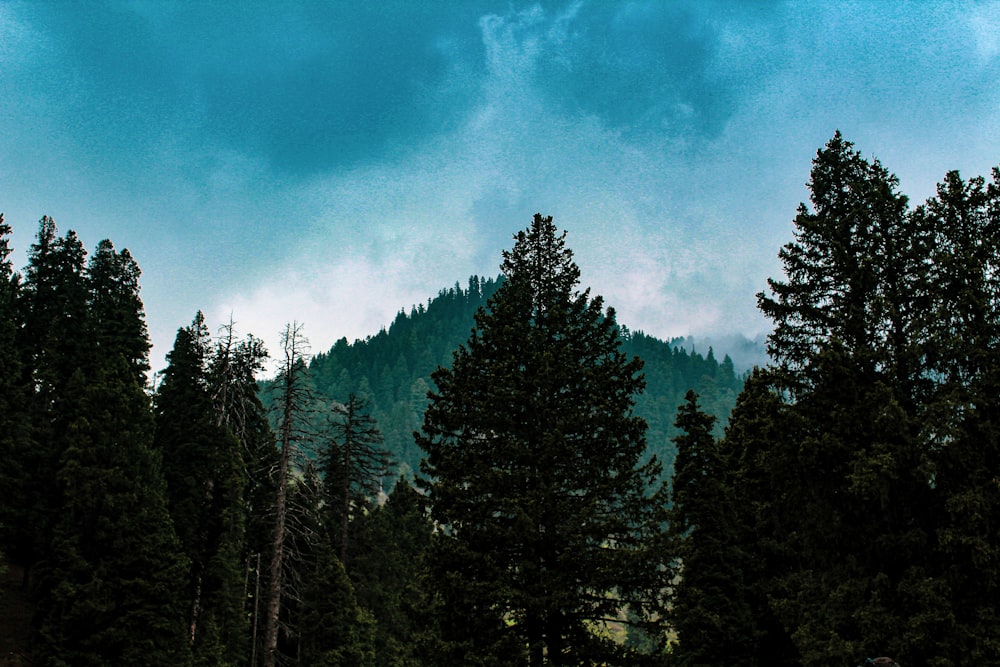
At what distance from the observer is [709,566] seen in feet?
72.0

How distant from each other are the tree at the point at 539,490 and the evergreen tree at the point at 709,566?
6457 millimetres

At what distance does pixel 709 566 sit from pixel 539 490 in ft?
36.1

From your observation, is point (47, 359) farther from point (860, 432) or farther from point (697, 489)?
point (860, 432)

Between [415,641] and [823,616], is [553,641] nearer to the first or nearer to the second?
[415,641]

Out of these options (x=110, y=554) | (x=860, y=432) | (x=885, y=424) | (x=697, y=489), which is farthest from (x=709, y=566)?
(x=110, y=554)

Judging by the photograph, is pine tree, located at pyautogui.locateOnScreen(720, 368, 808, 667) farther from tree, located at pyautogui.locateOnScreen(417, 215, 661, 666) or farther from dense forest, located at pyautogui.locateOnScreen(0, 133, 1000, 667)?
tree, located at pyautogui.locateOnScreen(417, 215, 661, 666)

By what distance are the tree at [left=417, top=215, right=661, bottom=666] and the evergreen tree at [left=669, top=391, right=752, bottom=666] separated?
6.46 m

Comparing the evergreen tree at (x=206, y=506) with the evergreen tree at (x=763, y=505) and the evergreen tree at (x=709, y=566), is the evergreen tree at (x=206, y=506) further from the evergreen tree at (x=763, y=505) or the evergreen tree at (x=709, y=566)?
the evergreen tree at (x=763, y=505)

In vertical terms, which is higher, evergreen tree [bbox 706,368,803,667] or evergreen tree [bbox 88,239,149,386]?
evergreen tree [bbox 88,239,149,386]

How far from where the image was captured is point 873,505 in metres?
14.9

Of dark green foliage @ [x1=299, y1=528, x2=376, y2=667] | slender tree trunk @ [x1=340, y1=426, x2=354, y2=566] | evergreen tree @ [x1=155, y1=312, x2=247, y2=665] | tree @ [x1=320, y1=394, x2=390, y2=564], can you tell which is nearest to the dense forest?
evergreen tree @ [x1=155, y1=312, x2=247, y2=665]

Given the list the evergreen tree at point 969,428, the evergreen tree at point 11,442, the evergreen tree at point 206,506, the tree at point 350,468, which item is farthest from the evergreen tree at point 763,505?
the evergreen tree at point 11,442

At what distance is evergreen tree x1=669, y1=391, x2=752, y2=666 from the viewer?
69.5 feet

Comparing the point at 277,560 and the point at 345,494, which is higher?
the point at 345,494
